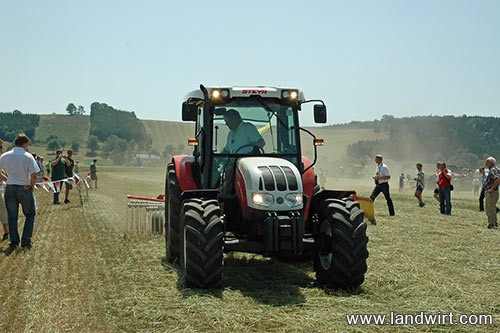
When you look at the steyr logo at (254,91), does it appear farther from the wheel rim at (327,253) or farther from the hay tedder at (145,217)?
the hay tedder at (145,217)

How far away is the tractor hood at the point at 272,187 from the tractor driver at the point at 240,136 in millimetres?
759

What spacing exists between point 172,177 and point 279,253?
2.44 m

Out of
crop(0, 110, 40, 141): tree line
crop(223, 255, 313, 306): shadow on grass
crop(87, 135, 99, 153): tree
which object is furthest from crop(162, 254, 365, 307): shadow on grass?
crop(0, 110, 40, 141): tree line

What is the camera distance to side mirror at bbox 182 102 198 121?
310 inches

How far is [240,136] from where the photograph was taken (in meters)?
7.59

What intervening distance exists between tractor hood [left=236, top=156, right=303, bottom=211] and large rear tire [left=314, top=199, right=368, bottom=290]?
0.48 metres

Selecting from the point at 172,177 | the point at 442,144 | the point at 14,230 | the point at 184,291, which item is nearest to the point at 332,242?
the point at 184,291

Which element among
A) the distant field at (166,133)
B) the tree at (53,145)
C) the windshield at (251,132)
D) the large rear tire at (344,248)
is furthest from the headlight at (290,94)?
the tree at (53,145)

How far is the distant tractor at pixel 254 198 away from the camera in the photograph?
641cm

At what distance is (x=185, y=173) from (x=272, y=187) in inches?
83.6

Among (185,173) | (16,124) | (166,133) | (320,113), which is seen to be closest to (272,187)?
(320,113)

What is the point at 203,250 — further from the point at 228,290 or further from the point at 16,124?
the point at 16,124

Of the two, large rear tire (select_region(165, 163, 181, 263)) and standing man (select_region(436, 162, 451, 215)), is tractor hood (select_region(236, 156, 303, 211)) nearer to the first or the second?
large rear tire (select_region(165, 163, 181, 263))

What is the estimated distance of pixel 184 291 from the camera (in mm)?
6348
